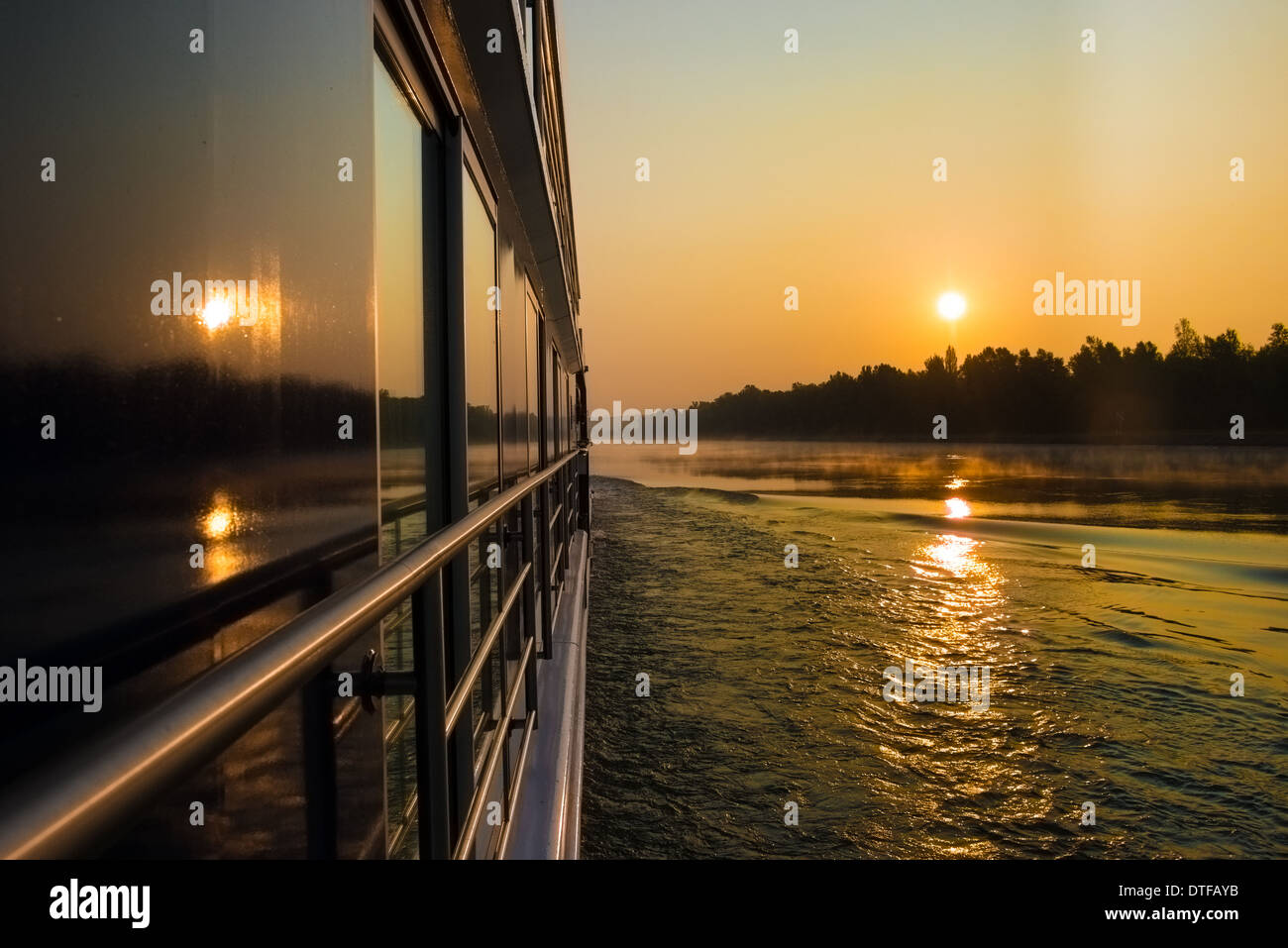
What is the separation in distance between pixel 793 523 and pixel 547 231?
11.6 meters

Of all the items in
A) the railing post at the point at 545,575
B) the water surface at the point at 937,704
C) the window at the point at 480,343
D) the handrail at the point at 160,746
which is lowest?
the water surface at the point at 937,704

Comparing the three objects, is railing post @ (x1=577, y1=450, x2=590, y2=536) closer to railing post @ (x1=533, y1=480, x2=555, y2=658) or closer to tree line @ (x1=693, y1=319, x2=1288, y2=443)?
railing post @ (x1=533, y1=480, x2=555, y2=658)

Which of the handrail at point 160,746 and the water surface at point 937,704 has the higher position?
the handrail at point 160,746

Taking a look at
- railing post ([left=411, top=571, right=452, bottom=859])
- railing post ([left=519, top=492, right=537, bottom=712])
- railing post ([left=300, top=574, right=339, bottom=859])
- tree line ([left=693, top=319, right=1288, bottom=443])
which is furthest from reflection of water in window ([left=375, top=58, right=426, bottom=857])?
tree line ([left=693, top=319, right=1288, bottom=443])

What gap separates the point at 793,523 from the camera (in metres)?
15.2

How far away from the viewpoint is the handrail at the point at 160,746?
33cm

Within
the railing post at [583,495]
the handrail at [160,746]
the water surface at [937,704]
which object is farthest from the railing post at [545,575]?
the railing post at [583,495]

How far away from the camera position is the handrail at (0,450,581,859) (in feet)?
1.07

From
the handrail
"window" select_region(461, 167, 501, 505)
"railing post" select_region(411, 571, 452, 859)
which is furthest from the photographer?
"window" select_region(461, 167, 501, 505)

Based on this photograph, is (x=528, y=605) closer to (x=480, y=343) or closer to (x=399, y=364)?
(x=480, y=343)

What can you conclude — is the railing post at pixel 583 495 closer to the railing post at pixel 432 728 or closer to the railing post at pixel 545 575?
the railing post at pixel 545 575

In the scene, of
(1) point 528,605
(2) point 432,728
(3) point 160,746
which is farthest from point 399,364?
(1) point 528,605
